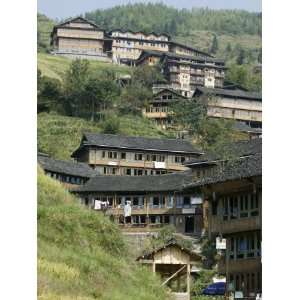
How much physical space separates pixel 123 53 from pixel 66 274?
197 ft

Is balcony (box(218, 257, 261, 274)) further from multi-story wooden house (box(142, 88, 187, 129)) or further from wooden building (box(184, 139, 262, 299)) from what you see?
multi-story wooden house (box(142, 88, 187, 129))

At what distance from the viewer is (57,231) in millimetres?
13570

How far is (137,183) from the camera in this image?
32.7 meters

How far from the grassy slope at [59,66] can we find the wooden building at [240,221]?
1616 inches

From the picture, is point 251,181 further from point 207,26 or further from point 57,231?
point 207,26

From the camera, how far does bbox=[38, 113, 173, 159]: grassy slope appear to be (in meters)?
40.1

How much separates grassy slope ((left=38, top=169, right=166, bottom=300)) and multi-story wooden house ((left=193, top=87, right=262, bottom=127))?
35.2 meters

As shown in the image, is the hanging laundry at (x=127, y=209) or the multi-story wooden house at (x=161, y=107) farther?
the multi-story wooden house at (x=161, y=107)

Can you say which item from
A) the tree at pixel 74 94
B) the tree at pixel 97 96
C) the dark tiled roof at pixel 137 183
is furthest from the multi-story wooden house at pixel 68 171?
the tree at pixel 74 94

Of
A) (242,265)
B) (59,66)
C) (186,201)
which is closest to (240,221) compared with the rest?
(242,265)

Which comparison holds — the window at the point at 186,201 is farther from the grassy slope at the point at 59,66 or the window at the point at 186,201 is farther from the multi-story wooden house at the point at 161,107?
the grassy slope at the point at 59,66

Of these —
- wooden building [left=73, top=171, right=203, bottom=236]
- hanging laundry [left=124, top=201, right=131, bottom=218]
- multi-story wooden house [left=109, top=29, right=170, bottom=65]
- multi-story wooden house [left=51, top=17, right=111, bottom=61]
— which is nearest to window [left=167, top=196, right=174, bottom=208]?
wooden building [left=73, top=171, right=203, bottom=236]

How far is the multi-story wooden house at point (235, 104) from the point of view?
2016 inches

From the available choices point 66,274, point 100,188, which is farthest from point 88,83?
point 66,274
